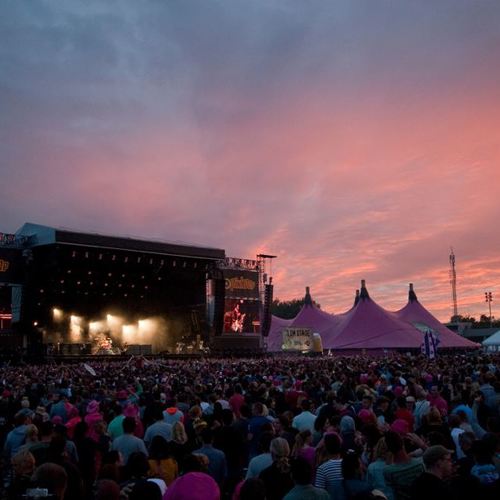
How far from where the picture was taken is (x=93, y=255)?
106 feet

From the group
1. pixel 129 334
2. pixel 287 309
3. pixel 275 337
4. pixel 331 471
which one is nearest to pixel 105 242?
pixel 129 334

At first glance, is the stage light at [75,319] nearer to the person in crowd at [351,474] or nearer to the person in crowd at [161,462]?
the person in crowd at [161,462]

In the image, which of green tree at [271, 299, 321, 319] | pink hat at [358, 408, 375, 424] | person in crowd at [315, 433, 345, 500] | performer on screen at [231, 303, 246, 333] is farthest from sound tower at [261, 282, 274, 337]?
green tree at [271, 299, 321, 319]

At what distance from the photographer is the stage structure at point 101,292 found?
3100 centimetres

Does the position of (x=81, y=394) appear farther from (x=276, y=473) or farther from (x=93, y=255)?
(x=93, y=255)

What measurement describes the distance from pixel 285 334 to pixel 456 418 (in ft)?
115

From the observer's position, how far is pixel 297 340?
1606 inches

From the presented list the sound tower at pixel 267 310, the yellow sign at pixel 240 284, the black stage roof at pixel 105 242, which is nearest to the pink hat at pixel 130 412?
the black stage roof at pixel 105 242

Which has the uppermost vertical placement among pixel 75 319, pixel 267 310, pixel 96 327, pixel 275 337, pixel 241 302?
pixel 241 302

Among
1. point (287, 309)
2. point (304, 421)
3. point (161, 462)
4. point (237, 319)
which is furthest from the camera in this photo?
point (287, 309)

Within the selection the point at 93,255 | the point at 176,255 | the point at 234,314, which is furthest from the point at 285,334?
the point at 93,255

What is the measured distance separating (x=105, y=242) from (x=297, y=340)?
15982 millimetres

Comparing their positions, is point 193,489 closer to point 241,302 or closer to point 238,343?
point 238,343

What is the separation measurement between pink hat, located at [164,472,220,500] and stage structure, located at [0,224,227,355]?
27.5 metres
